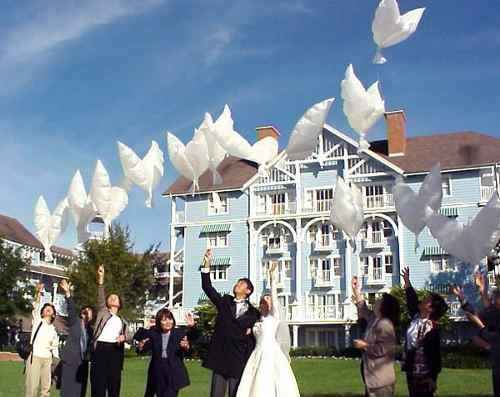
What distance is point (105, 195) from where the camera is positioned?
52.4 ft

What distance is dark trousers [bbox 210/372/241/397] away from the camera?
8984mm

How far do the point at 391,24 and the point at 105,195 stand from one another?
7.22 metres

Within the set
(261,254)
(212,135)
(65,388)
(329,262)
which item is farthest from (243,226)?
(65,388)

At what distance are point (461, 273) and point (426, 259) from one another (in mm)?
2186

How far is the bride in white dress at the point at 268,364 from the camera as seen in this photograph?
350 inches

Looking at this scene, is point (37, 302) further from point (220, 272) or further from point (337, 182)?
point (220, 272)

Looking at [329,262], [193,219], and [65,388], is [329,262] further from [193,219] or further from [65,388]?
[65,388]

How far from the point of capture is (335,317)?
4403 centimetres

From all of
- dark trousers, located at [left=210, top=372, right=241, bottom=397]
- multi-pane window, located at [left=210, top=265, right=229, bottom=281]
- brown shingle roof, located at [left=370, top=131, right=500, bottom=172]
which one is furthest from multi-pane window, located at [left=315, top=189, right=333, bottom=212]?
dark trousers, located at [left=210, top=372, right=241, bottom=397]

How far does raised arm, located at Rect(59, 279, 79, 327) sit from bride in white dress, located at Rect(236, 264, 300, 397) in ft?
9.92

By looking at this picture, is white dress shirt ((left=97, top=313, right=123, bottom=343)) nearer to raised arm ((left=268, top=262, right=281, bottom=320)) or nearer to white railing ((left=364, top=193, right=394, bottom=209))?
raised arm ((left=268, top=262, right=281, bottom=320))

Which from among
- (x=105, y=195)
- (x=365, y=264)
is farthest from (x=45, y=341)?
(x=365, y=264)

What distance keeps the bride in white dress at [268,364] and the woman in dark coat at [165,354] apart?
96 cm

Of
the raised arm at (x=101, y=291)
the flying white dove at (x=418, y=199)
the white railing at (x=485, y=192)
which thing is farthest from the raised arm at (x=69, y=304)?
the white railing at (x=485, y=192)
